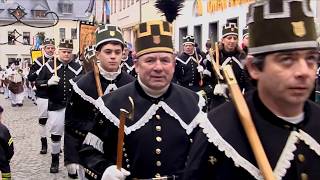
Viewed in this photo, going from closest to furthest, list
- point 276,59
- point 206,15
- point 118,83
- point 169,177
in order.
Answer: point 276,59
point 169,177
point 118,83
point 206,15

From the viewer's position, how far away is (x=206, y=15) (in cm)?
2405

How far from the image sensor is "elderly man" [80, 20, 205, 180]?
13.0 ft

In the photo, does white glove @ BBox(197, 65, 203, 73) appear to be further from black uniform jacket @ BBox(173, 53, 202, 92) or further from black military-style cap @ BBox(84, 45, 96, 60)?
black military-style cap @ BBox(84, 45, 96, 60)

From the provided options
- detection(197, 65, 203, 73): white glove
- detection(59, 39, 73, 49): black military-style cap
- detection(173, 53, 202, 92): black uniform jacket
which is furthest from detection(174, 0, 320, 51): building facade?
detection(59, 39, 73, 49): black military-style cap

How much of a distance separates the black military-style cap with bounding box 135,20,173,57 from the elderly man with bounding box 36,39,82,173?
16.7 ft

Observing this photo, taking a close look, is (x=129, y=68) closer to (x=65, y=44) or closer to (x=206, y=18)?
(x=65, y=44)

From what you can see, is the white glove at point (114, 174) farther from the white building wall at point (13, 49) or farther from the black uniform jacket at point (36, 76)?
the white building wall at point (13, 49)

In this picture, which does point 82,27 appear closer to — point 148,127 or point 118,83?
point 118,83

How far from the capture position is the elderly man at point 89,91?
586 centimetres

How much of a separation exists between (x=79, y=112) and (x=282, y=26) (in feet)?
12.2

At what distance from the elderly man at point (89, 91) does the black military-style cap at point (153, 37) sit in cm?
152

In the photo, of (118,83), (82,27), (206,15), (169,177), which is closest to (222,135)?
(169,177)

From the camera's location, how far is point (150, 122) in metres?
4.07

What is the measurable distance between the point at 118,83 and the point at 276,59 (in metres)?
3.59
